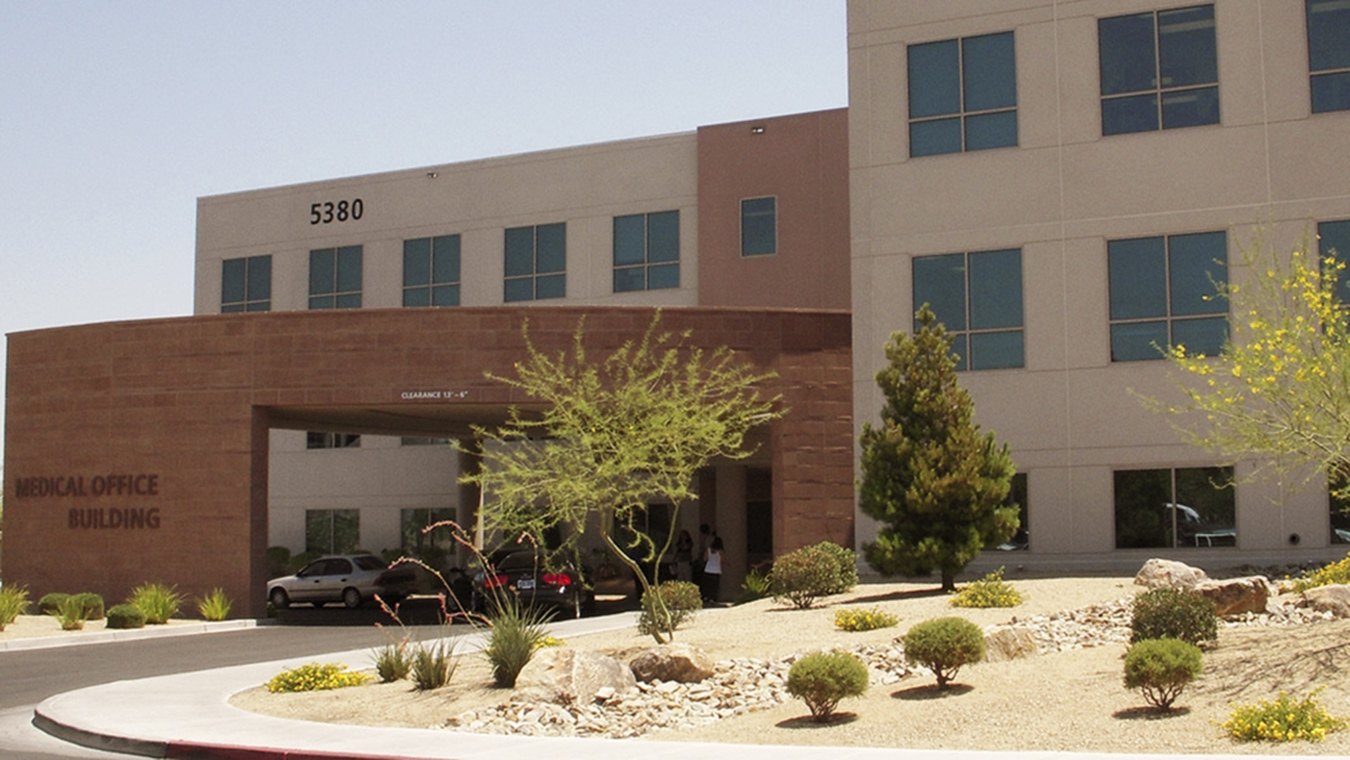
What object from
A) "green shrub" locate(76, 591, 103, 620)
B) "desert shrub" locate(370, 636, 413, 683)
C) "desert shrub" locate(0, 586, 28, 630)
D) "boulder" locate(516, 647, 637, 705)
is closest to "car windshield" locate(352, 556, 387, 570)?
"green shrub" locate(76, 591, 103, 620)

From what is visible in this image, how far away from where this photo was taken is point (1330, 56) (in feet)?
90.8

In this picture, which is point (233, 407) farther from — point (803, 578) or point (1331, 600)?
point (1331, 600)

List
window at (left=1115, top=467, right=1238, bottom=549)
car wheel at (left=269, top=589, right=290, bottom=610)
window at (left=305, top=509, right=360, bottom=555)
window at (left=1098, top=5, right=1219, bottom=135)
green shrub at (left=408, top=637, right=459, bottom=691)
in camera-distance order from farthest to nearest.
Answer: window at (left=305, top=509, right=360, bottom=555)
car wheel at (left=269, top=589, right=290, bottom=610)
window at (left=1098, top=5, right=1219, bottom=135)
window at (left=1115, top=467, right=1238, bottom=549)
green shrub at (left=408, top=637, right=459, bottom=691)

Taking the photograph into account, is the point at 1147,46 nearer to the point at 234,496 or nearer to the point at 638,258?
the point at 638,258

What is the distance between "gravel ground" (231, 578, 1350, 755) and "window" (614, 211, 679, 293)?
22613 mm

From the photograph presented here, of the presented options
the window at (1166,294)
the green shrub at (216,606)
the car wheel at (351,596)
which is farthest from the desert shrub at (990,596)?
the car wheel at (351,596)

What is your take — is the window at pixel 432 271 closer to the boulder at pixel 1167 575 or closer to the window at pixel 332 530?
the window at pixel 332 530

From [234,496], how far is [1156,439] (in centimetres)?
1849

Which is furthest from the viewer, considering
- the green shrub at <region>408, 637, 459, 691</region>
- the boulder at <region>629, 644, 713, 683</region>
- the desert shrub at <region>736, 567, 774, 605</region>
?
the desert shrub at <region>736, 567, 774, 605</region>

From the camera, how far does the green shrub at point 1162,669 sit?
13203mm

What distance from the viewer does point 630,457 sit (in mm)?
19500

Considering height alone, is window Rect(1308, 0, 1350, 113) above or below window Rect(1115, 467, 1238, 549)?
above

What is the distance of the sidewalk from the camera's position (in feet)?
41.7

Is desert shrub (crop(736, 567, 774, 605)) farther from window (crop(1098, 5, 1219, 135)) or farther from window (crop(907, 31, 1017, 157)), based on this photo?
window (crop(1098, 5, 1219, 135))
